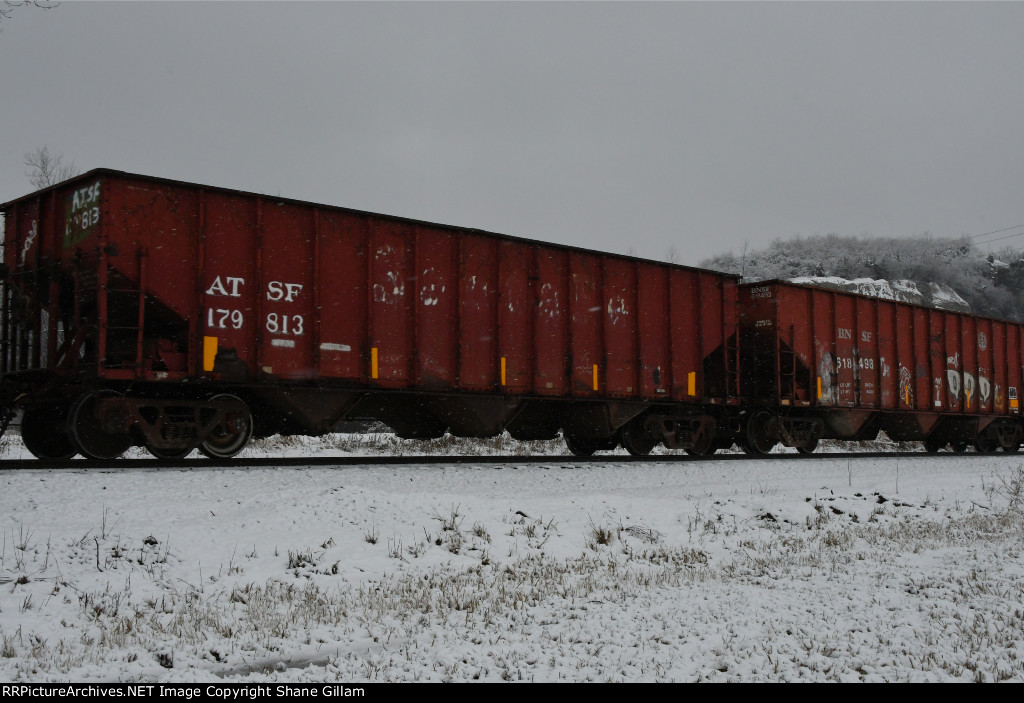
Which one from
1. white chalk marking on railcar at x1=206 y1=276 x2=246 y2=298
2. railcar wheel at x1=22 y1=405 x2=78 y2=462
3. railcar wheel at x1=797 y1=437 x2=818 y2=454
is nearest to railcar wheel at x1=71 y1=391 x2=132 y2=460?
railcar wheel at x1=22 y1=405 x2=78 y2=462

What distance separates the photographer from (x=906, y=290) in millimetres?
99250

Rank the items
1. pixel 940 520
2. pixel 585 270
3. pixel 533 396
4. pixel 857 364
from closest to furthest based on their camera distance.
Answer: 1. pixel 940 520
2. pixel 533 396
3. pixel 585 270
4. pixel 857 364

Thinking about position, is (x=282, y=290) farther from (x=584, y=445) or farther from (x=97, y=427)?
(x=584, y=445)

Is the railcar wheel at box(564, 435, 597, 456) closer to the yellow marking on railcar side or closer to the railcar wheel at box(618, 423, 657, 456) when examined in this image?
the railcar wheel at box(618, 423, 657, 456)

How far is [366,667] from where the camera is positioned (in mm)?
4277

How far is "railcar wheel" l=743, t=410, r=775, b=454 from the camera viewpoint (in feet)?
54.8

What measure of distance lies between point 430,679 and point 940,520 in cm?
710

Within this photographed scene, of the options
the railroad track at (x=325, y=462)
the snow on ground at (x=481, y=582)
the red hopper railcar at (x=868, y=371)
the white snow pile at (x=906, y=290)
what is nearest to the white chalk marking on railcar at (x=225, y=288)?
the railroad track at (x=325, y=462)

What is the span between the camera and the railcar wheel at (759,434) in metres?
16.7

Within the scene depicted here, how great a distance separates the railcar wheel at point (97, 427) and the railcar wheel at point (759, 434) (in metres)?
11.8

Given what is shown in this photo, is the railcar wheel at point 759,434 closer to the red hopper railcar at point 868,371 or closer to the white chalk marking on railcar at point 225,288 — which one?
the red hopper railcar at point 868,371

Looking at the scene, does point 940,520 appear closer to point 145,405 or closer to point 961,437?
point 145,405

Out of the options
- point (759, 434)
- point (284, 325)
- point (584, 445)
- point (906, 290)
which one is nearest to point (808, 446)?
point (759, 434)
